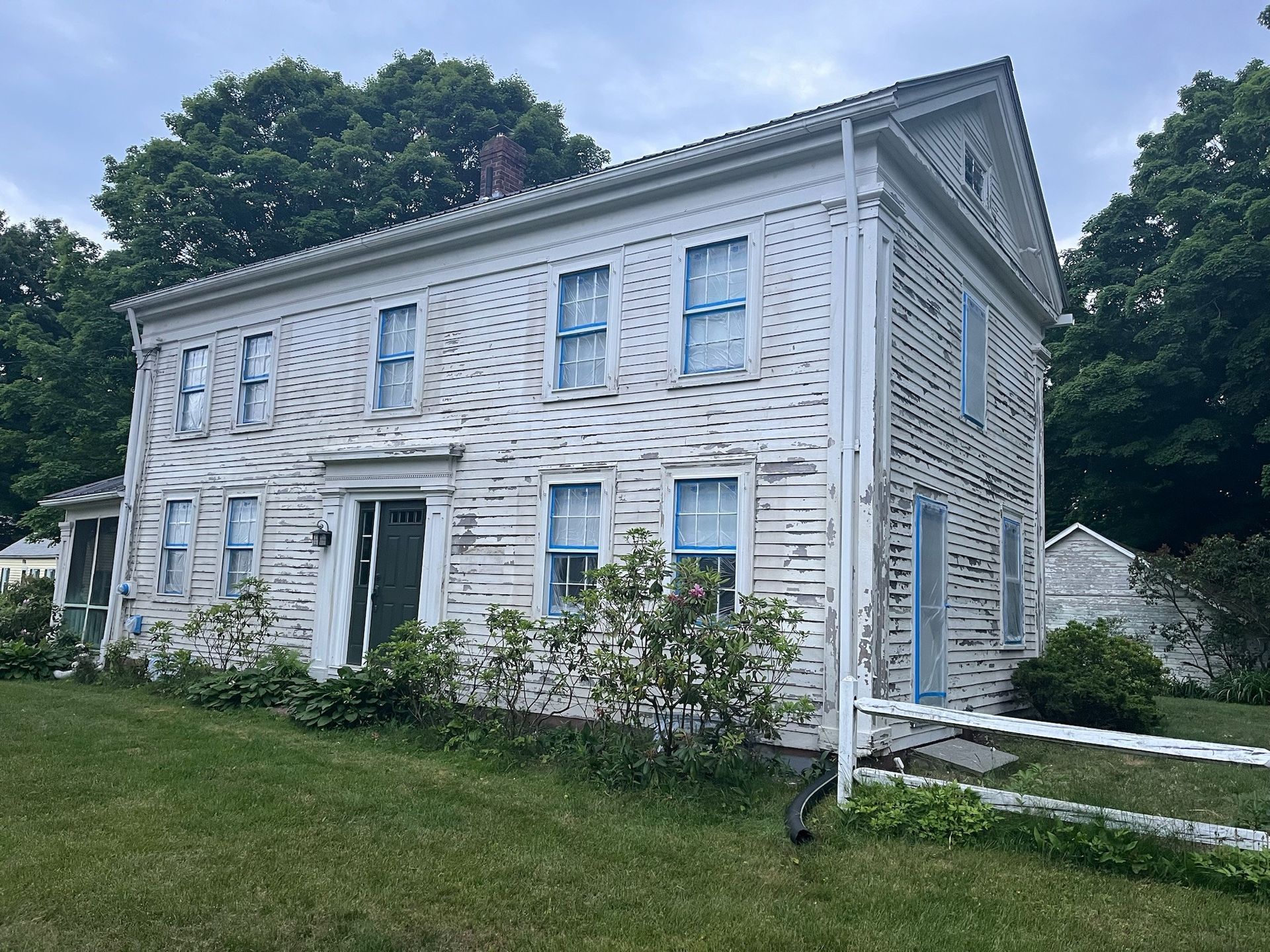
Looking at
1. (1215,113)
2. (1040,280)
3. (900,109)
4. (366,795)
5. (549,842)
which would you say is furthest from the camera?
(1215,113)

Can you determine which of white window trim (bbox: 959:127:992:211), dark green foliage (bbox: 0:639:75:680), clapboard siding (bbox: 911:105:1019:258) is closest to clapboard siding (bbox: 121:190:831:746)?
dark green foliage (bbox: 0:639:75:680)

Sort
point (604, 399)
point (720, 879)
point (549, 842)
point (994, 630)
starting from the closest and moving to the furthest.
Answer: point (720, 879) < point (549, 842) < point (604, 399) < point (994, 630)

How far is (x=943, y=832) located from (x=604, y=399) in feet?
18.2

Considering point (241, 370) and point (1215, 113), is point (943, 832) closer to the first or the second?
point (241, 370)

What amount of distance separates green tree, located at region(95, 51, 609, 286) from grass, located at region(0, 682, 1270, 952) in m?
21.8

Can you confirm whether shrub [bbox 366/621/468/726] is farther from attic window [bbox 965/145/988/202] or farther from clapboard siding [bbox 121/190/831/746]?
attic window [bbox 965/145/988/202]

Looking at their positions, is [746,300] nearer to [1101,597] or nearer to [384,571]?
[384,571]

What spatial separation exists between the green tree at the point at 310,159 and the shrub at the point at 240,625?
51.1 ft

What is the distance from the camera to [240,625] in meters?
12.5

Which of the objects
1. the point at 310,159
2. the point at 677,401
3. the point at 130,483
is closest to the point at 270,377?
the point at 130,483

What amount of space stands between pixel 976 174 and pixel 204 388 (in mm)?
11365

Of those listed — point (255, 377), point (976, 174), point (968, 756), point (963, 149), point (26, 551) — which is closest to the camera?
point (968, 756)

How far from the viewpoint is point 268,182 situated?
27469 millimetres

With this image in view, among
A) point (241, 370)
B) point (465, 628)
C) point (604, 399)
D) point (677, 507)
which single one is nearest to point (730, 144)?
point (604, 399)
